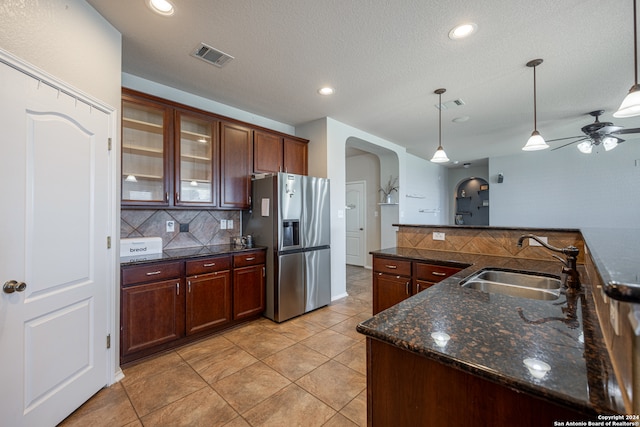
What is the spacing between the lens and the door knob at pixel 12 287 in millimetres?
1342

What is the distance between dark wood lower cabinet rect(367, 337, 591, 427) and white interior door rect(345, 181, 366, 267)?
17.6ft

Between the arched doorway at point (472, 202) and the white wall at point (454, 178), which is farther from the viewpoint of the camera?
the white wall at point (454, 178)

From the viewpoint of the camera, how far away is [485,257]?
2.40m

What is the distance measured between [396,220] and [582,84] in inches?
130

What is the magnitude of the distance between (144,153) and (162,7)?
1315 mm

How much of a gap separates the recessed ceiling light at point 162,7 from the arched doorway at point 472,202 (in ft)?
24.0

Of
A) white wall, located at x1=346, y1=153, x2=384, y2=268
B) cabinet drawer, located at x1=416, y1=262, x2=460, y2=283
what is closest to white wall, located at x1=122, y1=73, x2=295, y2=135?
white wall, located at x1=346, y1=153, x2=384, y2=268

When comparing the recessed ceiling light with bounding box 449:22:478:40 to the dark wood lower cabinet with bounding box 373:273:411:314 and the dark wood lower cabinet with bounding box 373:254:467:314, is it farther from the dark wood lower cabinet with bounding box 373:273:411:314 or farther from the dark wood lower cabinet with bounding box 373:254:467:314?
the dark wood lower cabinet with bounding box 373:273:411:314

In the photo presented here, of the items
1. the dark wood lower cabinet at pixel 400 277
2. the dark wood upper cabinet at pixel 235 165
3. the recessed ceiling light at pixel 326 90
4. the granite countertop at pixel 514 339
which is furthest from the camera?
the dark wood upper cabinet at pixel 235 165

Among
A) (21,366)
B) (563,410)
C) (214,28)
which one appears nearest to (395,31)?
(214,28)

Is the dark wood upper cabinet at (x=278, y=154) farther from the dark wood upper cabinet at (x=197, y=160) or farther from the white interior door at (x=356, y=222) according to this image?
the white interior door at (x=356, y=222)

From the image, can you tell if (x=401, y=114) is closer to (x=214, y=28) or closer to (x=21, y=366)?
(x=214, y=28)

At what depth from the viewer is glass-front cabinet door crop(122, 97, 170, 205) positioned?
8.12 feet

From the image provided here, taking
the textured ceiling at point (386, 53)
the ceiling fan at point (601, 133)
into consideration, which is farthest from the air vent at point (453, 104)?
the ceiling fan at point (601, 133)
